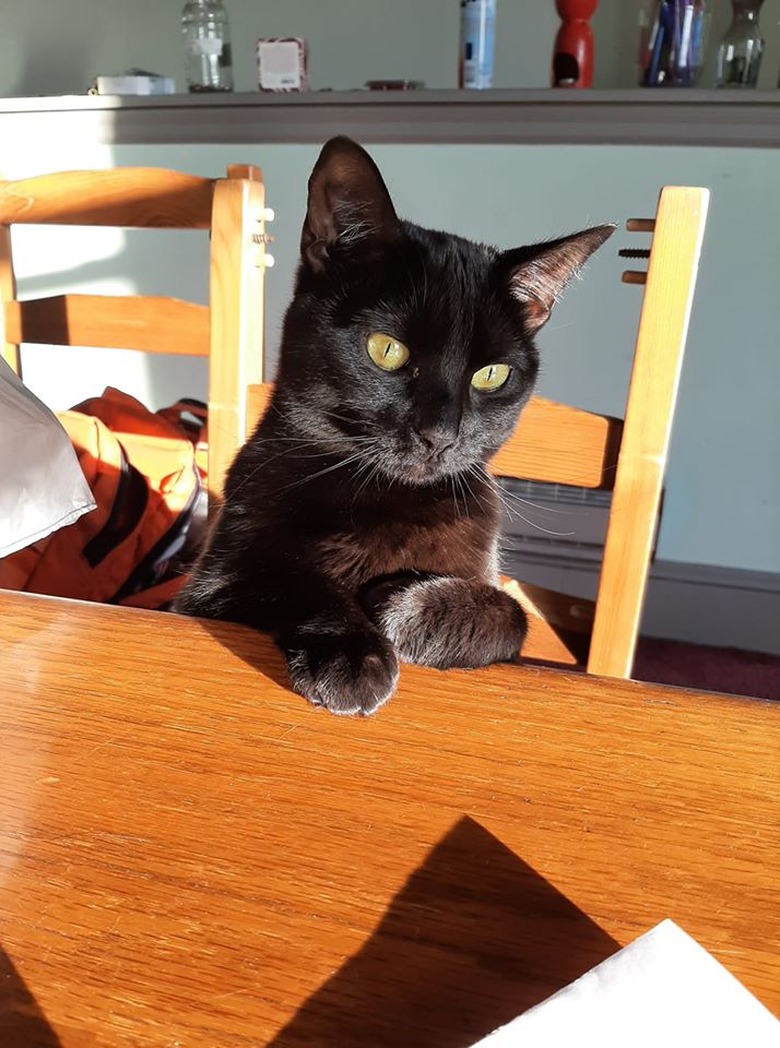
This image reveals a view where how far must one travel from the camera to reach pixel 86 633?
1.73ft

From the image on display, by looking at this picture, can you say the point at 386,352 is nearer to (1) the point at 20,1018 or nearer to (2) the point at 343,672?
(2) the point at 343,672

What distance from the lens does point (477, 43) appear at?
1483 millimetres

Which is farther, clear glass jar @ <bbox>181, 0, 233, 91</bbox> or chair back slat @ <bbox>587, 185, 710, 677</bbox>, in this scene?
clear glass jar @ <bbox>181, 0, 233, 91</bbox>

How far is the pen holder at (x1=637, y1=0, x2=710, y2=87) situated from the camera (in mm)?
1400

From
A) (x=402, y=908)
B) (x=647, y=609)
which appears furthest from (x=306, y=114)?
(x=402, y=908)

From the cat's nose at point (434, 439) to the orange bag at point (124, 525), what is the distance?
0.53 m

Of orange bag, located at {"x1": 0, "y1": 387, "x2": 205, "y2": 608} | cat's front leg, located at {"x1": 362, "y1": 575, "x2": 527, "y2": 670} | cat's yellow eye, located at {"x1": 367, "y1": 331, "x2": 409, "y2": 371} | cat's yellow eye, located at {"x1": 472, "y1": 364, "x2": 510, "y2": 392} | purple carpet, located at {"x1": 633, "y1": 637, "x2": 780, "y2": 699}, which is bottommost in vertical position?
purple carpet, located at {"x1": 633, "y1": 637, "x2": 780, "y2": 699}

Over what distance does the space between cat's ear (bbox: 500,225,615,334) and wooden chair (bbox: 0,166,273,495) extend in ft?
1.32

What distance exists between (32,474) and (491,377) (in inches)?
18.7

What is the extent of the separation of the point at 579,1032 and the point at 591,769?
0.53 ft

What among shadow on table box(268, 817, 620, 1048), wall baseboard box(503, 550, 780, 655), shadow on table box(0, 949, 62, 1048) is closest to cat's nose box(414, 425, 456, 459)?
shadow on table box(268, 817, 620, 1048)

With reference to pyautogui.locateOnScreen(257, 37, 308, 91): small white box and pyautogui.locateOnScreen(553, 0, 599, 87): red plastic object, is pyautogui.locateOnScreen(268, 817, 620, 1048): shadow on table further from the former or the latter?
pyautogui.locateOnScreen(257, 37, 308, 91): small white box

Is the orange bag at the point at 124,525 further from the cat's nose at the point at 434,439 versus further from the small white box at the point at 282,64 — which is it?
the small white box at the point at 282,64

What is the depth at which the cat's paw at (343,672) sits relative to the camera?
1.49ft
